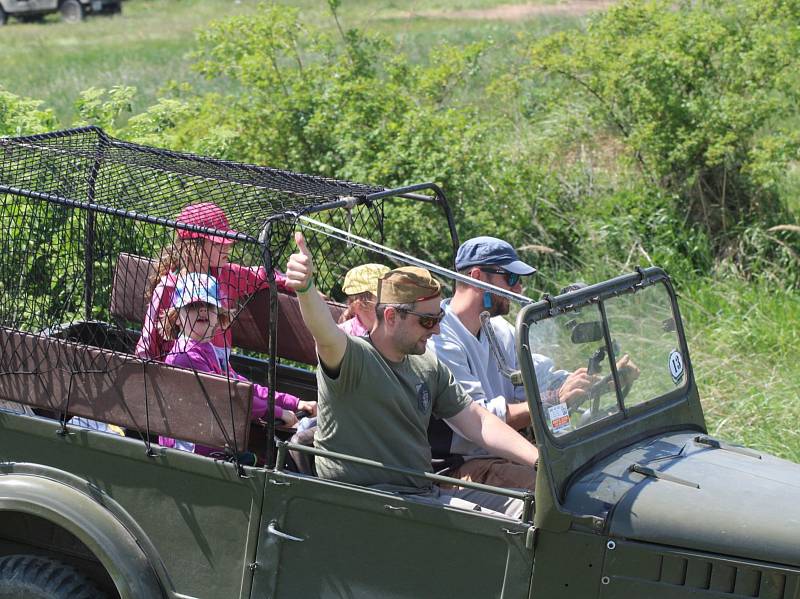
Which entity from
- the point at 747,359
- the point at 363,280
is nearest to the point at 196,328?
the point at 363,280

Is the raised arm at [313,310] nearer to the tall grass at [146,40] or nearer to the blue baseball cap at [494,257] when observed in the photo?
the blue baseball cap at [494,257]

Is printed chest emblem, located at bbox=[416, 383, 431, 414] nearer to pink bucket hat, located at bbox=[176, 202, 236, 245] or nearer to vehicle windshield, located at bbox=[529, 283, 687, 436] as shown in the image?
vehicle windshield, located at bbox=[529, 283, 687, 436]

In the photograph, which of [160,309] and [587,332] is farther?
[160,309]

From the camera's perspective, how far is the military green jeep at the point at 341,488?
3295 mm

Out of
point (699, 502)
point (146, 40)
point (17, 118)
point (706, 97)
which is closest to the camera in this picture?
point (699, 502)

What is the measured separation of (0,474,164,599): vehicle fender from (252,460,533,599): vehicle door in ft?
1.36

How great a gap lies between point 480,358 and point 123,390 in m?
1.40

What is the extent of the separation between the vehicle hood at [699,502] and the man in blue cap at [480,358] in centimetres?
63

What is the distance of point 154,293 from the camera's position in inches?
170

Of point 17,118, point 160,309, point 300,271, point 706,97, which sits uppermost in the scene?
point 706,97

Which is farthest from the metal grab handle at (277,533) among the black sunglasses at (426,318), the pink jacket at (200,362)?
the black sunglasses at (426,318)

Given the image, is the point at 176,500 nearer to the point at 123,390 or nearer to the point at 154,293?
the point at 123,390

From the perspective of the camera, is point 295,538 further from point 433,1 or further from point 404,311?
point 433,1

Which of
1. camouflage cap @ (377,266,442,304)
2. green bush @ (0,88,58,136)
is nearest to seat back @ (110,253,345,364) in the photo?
camouflage cap @ (377,266,442,304)
